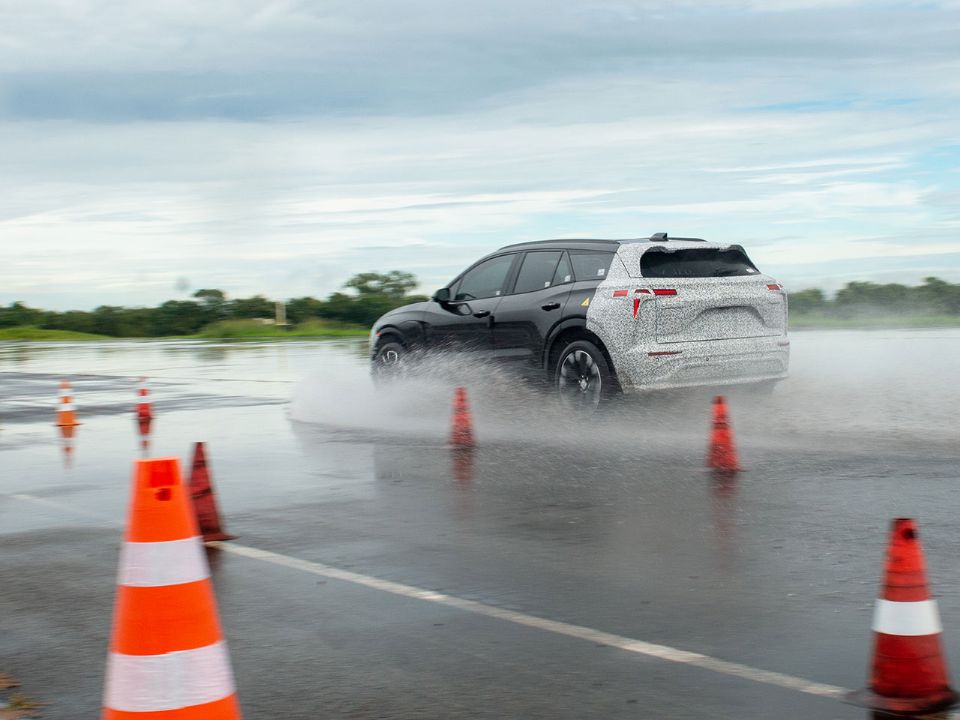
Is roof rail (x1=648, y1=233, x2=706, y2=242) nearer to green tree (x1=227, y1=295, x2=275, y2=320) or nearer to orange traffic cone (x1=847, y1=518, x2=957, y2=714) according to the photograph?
orange traffic cone (x1=847, y1=518, x2=957, y2=714)

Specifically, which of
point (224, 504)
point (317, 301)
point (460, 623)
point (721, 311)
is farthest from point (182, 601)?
point (317, 301)

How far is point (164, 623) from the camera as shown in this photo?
3652 mm

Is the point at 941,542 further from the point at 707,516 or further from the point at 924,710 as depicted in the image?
the point at 924,710

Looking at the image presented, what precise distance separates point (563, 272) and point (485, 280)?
1277 mm

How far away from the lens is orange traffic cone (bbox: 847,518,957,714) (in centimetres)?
421

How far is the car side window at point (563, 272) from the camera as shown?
44.4 feet

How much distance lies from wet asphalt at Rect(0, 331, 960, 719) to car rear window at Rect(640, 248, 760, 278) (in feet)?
4.52

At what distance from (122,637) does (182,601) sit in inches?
7.6

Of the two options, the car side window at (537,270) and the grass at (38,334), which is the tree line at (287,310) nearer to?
the grass at (38,334)

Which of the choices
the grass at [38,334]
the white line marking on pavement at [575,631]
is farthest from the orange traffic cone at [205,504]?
the grass at [38,334]

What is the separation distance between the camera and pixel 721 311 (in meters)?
13.0

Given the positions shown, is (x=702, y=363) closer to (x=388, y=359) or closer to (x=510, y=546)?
(x=388, y=359)

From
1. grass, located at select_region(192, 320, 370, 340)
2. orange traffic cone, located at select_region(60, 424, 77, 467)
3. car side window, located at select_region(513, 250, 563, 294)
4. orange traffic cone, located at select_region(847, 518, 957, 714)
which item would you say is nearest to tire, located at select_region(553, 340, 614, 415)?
car side window, located at select_region(513, 250, 563, 294)

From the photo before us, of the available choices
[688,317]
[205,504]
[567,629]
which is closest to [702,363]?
[688,317]
